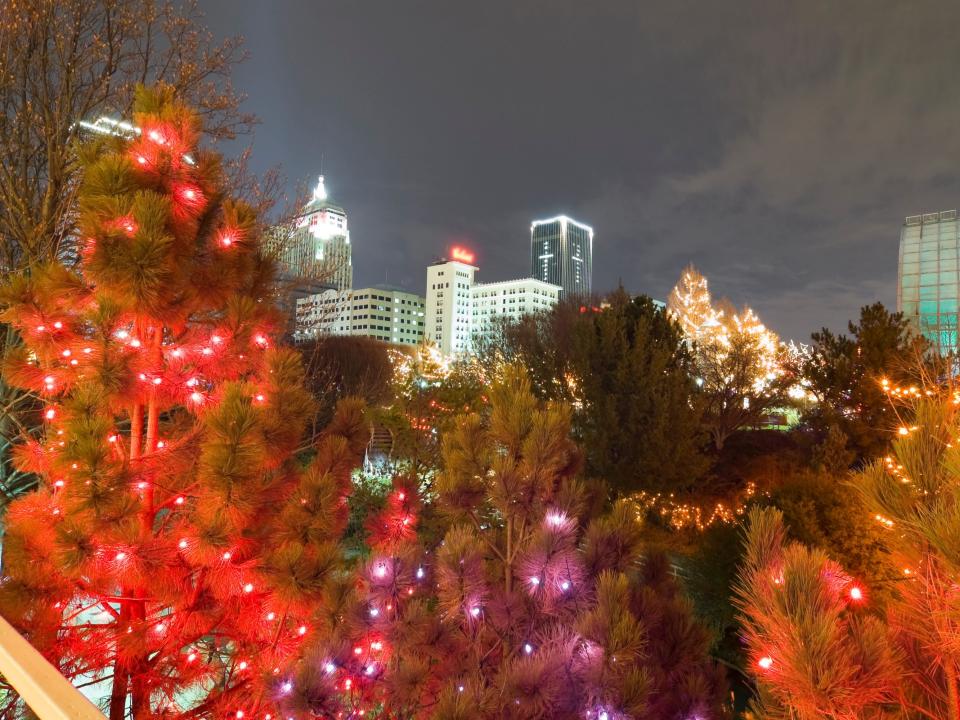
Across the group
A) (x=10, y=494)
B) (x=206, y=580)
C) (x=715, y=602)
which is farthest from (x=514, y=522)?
(x=715, y=602)

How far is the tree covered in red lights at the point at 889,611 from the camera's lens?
1.41 m

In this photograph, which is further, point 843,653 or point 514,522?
point 514,522

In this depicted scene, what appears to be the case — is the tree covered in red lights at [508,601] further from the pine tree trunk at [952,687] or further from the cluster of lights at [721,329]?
the cluster of lights at [721,329]

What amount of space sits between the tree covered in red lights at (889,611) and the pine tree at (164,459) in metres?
1.90

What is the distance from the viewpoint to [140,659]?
3.12m

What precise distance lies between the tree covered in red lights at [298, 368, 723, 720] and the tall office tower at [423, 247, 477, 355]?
252ft

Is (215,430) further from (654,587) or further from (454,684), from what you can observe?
(654,587)

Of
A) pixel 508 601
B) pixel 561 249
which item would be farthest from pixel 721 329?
pixel 561 249

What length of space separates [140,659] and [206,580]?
A: 0.55 meters

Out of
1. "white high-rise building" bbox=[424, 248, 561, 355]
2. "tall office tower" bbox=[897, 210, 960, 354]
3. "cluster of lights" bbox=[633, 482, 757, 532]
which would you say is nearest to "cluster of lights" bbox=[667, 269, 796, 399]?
"cluster of lights" bbox=[633, 482, 757, 532]

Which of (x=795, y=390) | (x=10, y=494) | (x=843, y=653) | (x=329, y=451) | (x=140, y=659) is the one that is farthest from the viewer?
(x=795, y=390)

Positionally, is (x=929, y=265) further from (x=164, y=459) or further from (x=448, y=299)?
(x=448, y=299)

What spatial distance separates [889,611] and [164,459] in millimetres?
3211

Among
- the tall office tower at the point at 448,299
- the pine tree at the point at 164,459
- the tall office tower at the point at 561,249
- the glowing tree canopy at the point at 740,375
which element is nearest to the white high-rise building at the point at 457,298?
the tall office tower at the point at 448,299
